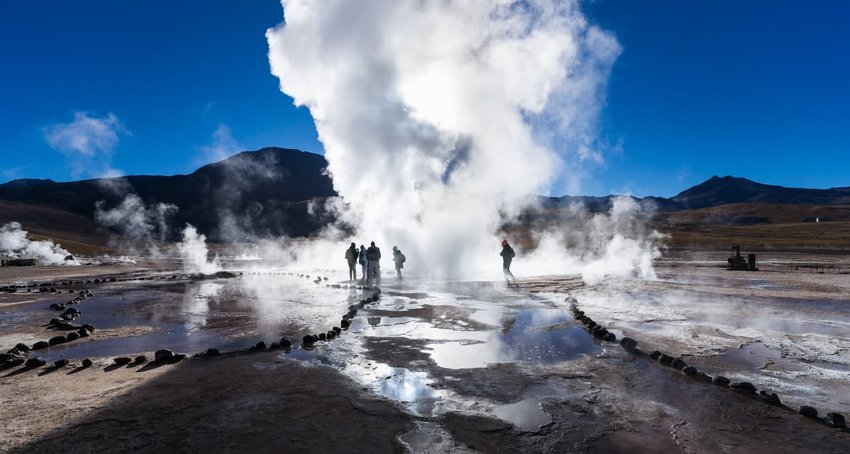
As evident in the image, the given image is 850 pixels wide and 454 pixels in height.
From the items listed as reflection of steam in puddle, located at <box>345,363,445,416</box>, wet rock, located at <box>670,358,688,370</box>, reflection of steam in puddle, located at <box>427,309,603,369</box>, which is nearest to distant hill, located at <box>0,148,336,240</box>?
reflection of steam in puddle, located at <box>427,309,603,369</box>

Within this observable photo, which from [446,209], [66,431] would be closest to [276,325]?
[66,431]

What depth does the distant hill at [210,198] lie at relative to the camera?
135m

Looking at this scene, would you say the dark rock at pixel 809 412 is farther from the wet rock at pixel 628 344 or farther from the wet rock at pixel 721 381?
the wet rock at pixel 628 344

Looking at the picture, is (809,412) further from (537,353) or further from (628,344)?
(537,353)

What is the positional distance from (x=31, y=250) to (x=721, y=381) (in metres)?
64.0

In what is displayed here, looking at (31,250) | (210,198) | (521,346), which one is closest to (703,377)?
(521,346)

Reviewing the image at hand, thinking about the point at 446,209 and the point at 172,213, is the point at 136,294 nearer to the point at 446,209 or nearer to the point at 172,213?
the point at 446,209

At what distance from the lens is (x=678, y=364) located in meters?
7.23

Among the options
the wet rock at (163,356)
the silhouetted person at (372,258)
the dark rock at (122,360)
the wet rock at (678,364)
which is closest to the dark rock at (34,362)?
the dark rock at (122,360)

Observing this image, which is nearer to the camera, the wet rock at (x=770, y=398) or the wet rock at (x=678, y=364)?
the wet rock at (x=770, y=398)

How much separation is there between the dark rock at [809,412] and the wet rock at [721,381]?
39.8 inches

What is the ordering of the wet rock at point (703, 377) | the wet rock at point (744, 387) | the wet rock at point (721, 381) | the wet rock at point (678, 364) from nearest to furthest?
the wet rock at point (744, 387), the wet rock at point (721, 381), the wet rock at point (703, 377), the wet rock at point (678, 364)

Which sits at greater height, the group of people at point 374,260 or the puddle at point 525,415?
the group of people at point 374,260

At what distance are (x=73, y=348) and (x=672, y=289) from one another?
1861cm
